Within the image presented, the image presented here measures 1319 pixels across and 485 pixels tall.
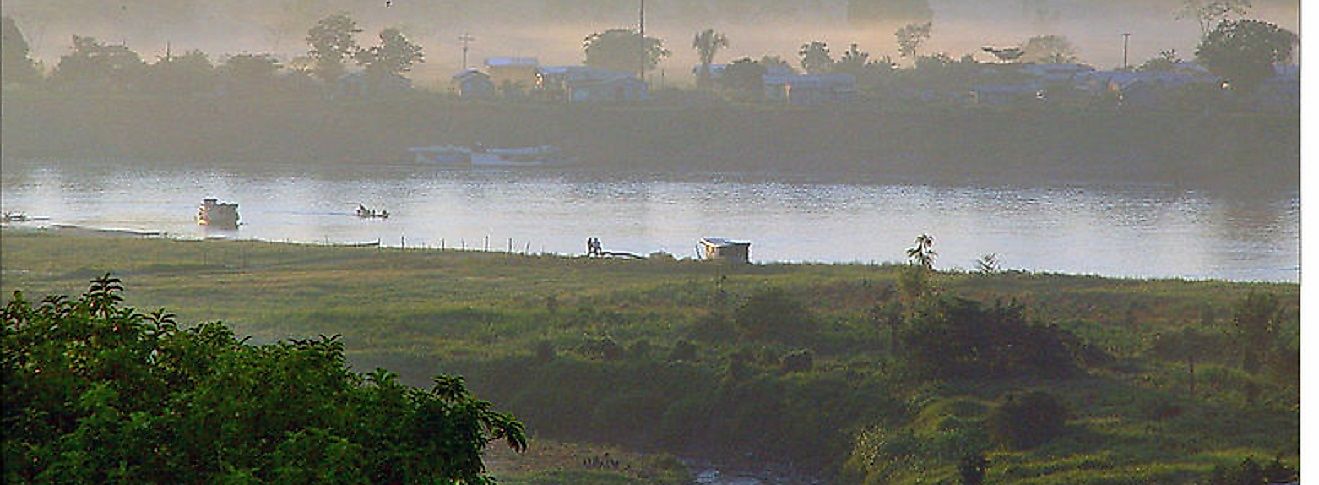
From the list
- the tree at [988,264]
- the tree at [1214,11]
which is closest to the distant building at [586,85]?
the tree at [988,264]

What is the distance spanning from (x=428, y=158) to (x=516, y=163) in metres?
1.13

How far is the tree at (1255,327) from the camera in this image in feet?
33.3

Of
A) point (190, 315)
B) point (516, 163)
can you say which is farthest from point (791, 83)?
point (190, 315)

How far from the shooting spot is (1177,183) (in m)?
19.8

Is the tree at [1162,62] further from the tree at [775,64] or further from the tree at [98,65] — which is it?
the tree at [98,65]

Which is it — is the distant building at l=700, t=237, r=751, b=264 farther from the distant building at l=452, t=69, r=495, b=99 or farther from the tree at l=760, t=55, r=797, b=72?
the tree at l=760, t=55, r=797, b=72

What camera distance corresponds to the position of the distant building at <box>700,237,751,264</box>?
577 inches

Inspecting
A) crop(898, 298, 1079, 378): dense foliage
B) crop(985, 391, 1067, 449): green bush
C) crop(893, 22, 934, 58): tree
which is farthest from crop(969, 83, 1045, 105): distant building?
crop(985, 391, 1067, 449): green bush

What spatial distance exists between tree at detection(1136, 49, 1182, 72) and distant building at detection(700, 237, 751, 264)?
615 cm

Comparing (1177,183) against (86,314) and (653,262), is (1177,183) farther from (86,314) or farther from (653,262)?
(86,314)

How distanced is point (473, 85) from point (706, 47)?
9.21ft

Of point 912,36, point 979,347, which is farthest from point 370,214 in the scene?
point 979,347

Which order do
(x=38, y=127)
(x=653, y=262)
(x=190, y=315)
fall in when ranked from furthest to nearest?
(x=38, y=127) < (x=653, y=262) < (x=190, y=315)

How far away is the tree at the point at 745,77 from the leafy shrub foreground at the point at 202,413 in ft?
56.8
